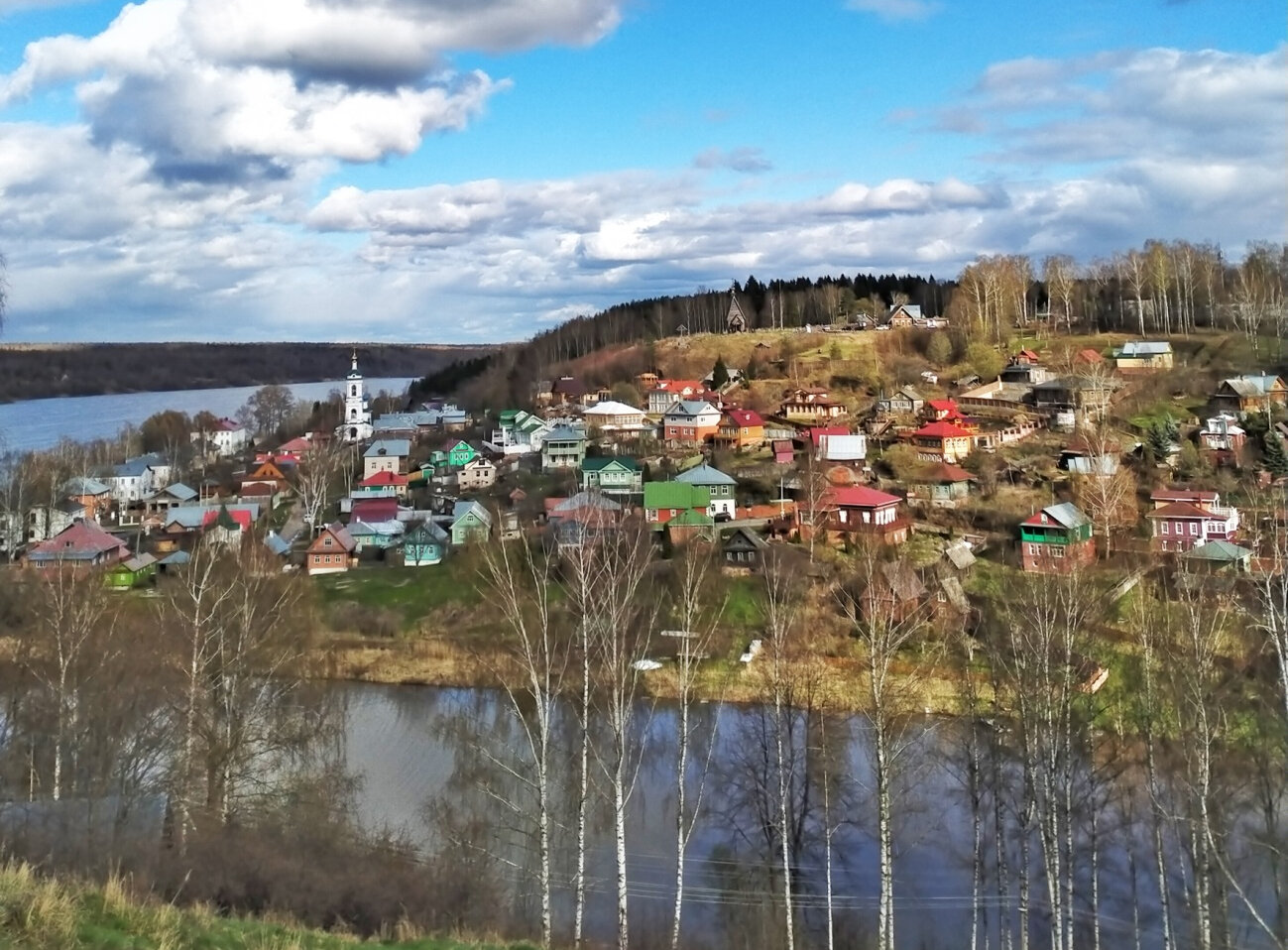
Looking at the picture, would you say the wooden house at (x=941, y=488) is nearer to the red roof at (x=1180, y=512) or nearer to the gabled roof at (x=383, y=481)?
the red roof at (x=1180, y=512)

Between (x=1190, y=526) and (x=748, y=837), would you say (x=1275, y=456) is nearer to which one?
(x=1190, y=526)

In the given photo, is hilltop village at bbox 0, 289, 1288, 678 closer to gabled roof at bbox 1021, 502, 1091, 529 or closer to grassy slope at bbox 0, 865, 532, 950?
gabled roof at bbox 1021, 502, 1091, 529

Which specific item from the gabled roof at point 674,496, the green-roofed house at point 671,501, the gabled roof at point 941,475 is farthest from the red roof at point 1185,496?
the gabled roof at point 674,496

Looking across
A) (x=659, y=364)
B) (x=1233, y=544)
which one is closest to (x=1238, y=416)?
(x=1233, y=544)

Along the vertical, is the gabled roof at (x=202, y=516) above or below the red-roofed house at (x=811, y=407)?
below

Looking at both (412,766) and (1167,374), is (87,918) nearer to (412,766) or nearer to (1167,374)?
(412,766)

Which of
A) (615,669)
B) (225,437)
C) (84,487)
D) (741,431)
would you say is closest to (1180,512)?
(741,431)

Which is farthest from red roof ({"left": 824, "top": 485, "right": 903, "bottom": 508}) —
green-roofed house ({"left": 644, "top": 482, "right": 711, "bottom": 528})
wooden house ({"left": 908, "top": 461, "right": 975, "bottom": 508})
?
green-roofed house ({"left": 644, "top": 482, "right": 711, "bottom": 528})

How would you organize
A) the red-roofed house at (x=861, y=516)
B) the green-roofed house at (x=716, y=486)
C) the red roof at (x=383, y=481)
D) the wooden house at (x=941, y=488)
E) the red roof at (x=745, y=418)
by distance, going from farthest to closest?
the red roof at (x=745, y=418), the red roof at (x=383, y=481), the green-roofed house at (x=716, y=486), the wooden house at (x=941, y=488), the red-roofed house at (x=861, y=516)

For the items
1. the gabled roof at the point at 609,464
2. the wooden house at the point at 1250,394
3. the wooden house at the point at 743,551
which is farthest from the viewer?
the gabled roof at the point at 609,464
